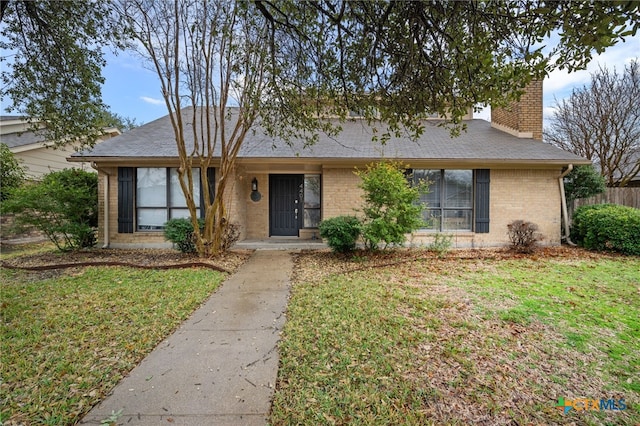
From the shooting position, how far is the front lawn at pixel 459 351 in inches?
87.6

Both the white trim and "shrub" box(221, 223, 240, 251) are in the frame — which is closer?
"shrub" box(221, 223, 240, 251)

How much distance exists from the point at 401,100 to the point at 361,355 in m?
3.05

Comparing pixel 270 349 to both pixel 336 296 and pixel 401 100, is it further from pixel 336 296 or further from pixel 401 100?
pixel 401 100

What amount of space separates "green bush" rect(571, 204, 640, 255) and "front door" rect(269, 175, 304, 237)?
9007 mm

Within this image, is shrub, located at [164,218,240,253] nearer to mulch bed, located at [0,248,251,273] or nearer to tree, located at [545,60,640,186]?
mulch bed, located at [0,248,251,273]

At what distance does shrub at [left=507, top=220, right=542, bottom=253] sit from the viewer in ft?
27.0

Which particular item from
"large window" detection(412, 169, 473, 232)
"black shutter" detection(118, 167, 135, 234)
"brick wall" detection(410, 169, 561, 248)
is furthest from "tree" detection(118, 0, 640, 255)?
"brick wall" detection(410, 169, 561, 248)

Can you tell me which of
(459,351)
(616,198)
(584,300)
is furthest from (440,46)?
(616,198)

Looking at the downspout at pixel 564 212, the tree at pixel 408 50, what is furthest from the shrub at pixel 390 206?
the downspout at pixel 564 212

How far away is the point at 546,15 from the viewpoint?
8.73ft

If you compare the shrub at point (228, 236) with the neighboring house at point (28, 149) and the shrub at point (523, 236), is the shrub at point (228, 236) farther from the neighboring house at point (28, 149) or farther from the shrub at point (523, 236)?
the shrub at point (523, 236)

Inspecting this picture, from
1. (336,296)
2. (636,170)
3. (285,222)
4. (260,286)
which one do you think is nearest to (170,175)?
(285,222)

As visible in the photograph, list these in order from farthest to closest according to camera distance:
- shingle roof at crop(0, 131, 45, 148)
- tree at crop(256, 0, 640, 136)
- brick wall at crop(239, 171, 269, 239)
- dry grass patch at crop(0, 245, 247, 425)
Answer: shingle roof at crop(0, 131, 45, 148) → brick wall at crop(239, 171, 269, 239) → tree at crop(256, 0, 640, 136) → dry grass patch at crop(0, 245, 247, 425)

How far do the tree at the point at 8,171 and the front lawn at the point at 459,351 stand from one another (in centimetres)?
1160
